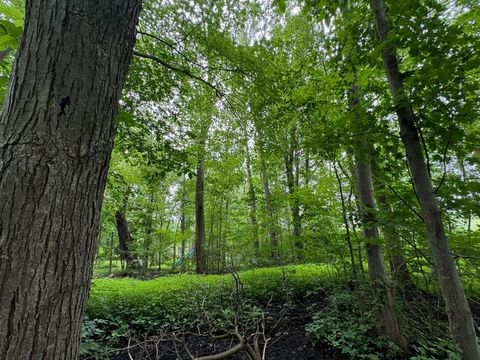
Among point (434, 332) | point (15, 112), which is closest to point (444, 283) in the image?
point (434, 332)

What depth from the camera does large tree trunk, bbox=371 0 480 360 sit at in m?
1.38

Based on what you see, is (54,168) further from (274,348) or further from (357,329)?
(357,329)

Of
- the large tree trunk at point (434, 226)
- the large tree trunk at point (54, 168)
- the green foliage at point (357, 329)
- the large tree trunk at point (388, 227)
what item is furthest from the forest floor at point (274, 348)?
the large tree trunk at point (54, 168)

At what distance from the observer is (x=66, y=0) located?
979 mm

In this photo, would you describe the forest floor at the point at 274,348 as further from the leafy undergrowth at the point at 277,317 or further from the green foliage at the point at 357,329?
the green foliage at the point at 357,329

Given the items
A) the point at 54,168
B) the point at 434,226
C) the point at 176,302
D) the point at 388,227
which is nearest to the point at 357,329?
the point at 388,227

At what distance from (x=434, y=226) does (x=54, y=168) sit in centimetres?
205

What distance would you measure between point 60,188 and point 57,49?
1.85ft

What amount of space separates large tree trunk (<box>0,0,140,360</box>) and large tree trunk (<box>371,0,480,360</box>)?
1724 mm

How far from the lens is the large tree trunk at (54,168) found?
762 mm

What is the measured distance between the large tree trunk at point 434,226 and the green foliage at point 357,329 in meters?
1.26

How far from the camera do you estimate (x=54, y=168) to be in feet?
2.79

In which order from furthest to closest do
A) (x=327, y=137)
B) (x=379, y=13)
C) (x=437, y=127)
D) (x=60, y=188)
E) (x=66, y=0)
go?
1. (x=327, y=137)
2. (x=379, y=13)
3. (x=437, y=127)
4. (x=66, y=0)
5. (x=60, y=188)

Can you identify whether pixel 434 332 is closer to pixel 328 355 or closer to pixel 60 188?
pixel 328 355
